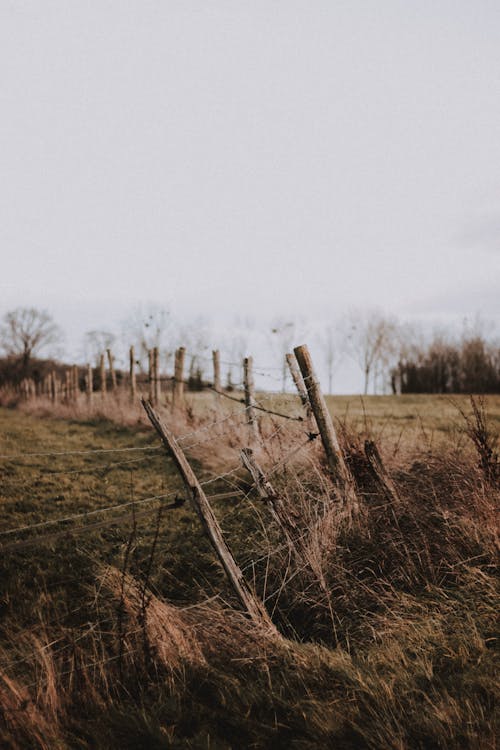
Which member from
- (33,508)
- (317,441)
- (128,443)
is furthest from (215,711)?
(128,443)

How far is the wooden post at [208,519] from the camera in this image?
9.72ft

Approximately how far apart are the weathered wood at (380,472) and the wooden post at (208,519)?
184cm

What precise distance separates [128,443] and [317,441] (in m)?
6.14

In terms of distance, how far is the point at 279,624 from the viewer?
357cm

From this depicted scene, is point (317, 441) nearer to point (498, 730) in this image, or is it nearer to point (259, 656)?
point (259, 656)

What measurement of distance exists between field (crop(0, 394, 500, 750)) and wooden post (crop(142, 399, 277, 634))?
0.11 m

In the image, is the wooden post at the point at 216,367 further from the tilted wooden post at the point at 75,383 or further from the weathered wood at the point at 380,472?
the tilted wooden post at the point at 75,383

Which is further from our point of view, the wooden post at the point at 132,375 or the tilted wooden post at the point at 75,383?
the tilted wooden post at the point at 75,383

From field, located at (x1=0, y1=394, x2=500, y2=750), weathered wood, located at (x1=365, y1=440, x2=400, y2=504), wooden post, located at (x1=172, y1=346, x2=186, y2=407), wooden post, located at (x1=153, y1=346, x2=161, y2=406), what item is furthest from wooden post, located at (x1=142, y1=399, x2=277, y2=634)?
wooden post, located at (x1=153, y1=346, x2=161, y2=406)

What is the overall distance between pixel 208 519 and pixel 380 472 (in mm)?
2148

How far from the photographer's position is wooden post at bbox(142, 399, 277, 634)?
117 inches

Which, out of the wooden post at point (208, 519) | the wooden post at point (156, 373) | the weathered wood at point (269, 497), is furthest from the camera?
the wooden post at point (156, 373)

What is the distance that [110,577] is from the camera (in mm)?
3525

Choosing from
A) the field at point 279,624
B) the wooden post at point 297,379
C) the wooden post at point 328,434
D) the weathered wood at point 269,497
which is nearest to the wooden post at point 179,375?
the wooden post at point 297,379
